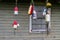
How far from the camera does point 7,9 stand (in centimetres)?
786

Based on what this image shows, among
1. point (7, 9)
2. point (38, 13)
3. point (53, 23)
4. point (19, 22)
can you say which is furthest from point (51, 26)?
point (7, 9)

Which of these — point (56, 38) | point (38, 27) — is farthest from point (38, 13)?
point (56, 38)

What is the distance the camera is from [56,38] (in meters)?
8.09

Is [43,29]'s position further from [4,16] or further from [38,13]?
[4,16]

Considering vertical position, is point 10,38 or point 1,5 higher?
point 1,5

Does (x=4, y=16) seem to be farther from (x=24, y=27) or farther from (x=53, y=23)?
(x=53, y=23)

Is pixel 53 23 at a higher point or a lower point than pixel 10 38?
higher

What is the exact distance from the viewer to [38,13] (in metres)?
8.05

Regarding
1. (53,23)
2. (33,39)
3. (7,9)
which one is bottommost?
(33,39)

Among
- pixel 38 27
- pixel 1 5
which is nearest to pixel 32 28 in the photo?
pixel 38 27

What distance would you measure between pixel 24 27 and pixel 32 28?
311mm

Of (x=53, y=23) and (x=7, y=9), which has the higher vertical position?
(x=7, y=9)

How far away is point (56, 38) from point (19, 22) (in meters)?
1.52

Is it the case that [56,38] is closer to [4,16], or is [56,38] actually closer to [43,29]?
[43,29]
